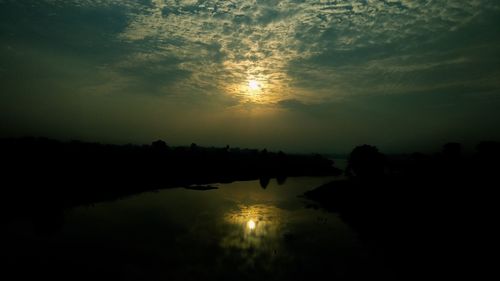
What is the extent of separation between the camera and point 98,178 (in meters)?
70.6

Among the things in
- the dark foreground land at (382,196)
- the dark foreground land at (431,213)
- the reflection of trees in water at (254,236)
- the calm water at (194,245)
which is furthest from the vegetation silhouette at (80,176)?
the dark foreground land at (431,213)

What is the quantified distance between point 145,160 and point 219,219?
58001mm

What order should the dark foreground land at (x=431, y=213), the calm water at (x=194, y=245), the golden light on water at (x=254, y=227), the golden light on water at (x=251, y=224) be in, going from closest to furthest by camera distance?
the calm water at (x=194, y=245)
the dark foreground land at (x=431, y=213)
the golden light on water at (x=254, y=227)
the golden light on water at (x=251, y=224)

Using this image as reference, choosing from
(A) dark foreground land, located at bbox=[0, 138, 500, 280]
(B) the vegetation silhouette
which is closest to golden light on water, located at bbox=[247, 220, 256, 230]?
(A) dark foreground land, located at bbox=[0, 138, 500, 280]

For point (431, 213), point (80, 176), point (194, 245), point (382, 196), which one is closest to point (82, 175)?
point (80, 176)

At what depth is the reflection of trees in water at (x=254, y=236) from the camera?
2862cm

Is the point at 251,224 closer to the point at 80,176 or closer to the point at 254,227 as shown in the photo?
the point at 254,227

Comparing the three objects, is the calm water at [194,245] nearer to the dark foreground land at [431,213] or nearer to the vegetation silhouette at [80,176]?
the dark foreground land at [431,213]

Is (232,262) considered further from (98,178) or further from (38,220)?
(98,178)

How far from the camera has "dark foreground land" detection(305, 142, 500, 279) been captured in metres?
27.6

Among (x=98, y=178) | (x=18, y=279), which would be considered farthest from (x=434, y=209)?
(x=98, y=178)

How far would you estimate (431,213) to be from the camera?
39.8 metres

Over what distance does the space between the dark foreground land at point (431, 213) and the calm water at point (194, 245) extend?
426cm

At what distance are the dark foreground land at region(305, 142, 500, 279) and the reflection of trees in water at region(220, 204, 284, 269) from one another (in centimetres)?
1171
